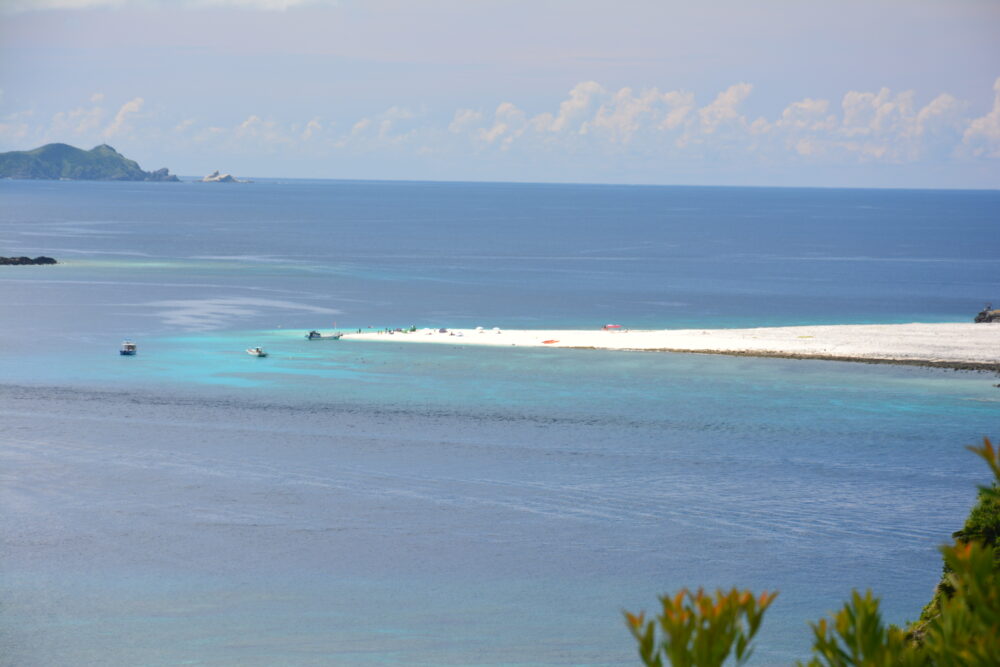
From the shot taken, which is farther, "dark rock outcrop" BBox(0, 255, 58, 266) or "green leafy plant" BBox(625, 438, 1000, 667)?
"dark rock outcrop" BBox(0, 255, 58, 266)

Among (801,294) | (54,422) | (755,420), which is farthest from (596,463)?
(801,294)

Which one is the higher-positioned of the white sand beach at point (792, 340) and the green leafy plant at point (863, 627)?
the white sand beach at point (792, 340)

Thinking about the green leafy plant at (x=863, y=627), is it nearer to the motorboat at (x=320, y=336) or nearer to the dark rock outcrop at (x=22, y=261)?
the motorboat at (x=320, y=336)

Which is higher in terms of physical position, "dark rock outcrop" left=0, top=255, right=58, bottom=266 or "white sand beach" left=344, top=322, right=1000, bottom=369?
"dark rock outcrop" left=0, top=255, right=58, bottom=266

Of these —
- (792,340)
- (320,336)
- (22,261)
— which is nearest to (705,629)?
(320,336)

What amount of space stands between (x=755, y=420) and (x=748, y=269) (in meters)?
111

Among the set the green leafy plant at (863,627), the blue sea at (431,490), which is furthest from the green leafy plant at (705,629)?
the blue sea at (431,490)

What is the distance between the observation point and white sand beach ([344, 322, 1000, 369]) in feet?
338

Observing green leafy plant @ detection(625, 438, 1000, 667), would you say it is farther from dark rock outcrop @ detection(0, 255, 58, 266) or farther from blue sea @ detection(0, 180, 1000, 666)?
dark rock outcrop @ detection(0, 255, 58, 266)

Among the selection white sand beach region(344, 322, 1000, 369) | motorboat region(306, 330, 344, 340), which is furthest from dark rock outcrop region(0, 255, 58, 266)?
white sand beach region(344, 322, 1000, 369)

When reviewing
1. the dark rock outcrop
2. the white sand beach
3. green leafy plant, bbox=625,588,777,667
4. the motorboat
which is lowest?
green leafy plant, bbox=625,588,777,667

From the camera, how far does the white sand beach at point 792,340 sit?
103000 mm

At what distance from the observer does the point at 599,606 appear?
46375 millimetres

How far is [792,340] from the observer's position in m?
110
